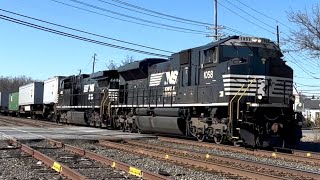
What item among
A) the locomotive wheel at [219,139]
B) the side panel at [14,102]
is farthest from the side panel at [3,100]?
the locomotive wheel at [219,139]

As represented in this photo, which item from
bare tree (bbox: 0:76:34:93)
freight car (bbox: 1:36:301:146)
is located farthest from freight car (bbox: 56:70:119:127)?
bare tree (bbox: 0:76:34:93)

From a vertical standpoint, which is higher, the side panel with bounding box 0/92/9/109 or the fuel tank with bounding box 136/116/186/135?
the side panel with bounding box 0/92/9/109

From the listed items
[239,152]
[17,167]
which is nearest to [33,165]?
[17,167]

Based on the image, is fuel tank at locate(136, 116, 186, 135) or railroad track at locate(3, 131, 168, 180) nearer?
railroad track at locate(3, 131, 168, 180)

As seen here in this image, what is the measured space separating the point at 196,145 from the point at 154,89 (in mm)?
5358

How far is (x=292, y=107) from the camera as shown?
49.8 ft

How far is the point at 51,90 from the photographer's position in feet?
130

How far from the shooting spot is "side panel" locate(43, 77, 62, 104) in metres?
37.8

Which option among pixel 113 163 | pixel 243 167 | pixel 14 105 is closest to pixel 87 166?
pixel 113 163

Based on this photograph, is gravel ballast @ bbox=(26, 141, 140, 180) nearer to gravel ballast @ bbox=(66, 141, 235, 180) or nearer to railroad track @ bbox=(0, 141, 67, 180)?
railroad track @ bbox=(0, 141, 67, 180)

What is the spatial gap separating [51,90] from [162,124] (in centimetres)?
2264

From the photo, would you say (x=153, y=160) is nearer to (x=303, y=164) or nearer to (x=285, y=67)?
(x=303, y=164)

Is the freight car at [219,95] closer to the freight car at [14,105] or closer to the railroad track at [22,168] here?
the railroad track at [22,168]

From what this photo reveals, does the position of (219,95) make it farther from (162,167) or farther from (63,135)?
(63,135)
